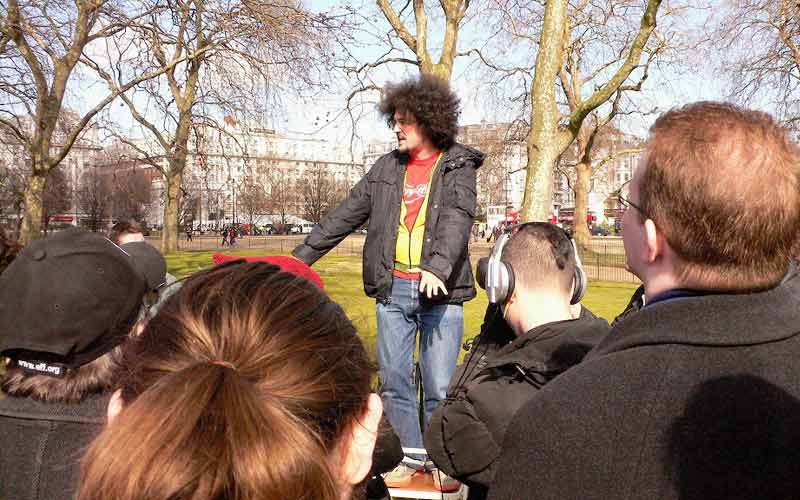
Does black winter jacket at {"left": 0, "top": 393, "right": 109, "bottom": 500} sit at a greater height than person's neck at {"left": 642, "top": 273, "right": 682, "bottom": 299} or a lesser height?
lesser

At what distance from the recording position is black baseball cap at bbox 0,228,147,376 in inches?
68.1

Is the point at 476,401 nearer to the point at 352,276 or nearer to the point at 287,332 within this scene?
the point at 287,332

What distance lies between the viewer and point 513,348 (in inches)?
99.3

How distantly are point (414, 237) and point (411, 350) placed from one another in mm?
691

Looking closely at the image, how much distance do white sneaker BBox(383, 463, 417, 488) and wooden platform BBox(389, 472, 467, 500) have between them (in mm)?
22

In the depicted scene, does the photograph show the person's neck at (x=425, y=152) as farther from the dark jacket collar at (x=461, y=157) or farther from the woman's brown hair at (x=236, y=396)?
the woman's brown hair at (x=236, y=396)

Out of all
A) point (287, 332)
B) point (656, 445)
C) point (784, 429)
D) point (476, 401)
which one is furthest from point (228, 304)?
point (476, 401)

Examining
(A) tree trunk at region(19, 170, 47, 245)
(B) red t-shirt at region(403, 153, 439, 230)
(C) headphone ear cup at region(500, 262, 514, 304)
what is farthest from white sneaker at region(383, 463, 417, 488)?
(A) tree trunk at region(19, 170, 47, 245)

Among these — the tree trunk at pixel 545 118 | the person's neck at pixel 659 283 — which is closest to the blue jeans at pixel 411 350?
the person's neck at pixel 659 283

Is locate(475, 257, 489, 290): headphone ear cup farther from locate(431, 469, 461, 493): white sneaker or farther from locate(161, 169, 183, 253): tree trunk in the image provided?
locate(161, 169, 183, 253): tree trunk

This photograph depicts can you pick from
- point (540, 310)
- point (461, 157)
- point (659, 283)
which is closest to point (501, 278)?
point (540, 310)

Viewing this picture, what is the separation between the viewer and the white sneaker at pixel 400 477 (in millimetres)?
3105

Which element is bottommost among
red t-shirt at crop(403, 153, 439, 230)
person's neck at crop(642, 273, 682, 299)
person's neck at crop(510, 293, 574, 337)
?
person's neck at crop(510, 293, 574, 337)

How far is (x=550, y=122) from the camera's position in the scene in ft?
27.5
